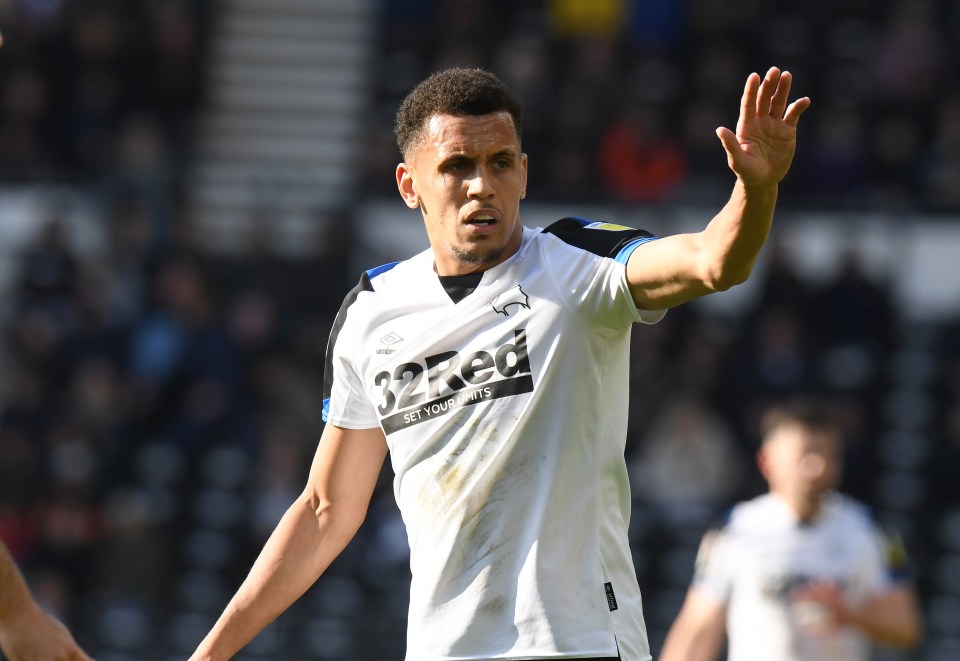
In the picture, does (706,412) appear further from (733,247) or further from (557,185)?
(733,247)

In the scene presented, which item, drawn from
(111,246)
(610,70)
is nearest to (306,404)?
(111,246)

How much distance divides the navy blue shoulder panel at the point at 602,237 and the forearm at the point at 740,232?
0.37 m

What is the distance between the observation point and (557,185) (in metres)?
13.9

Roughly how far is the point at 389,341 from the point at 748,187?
1.19 metres

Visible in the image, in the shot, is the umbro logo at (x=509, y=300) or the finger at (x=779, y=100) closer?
the finger at (x=779, y=100)

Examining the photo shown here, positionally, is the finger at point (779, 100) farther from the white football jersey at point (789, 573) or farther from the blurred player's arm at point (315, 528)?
the white football jersey at point (789, 573)

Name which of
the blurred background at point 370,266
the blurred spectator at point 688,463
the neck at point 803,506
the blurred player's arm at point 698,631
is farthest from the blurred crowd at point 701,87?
the blurred player's arm at point 698,631

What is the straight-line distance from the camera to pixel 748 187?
362cm

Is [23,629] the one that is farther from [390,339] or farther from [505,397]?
[505,397]

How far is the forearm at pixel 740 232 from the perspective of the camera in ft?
11.9

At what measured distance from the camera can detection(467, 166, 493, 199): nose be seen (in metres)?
4.15

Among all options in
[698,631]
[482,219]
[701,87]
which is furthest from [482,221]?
[701,87]

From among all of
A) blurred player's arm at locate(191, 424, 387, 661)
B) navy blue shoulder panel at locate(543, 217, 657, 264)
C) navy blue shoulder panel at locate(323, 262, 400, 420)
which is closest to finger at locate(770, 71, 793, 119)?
navy blue shoulder panel at locate(543, 217, 657, 264)

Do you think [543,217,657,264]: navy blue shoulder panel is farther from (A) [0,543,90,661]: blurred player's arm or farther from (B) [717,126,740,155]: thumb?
(A) [0,543,90,661]: blurred player's arm
